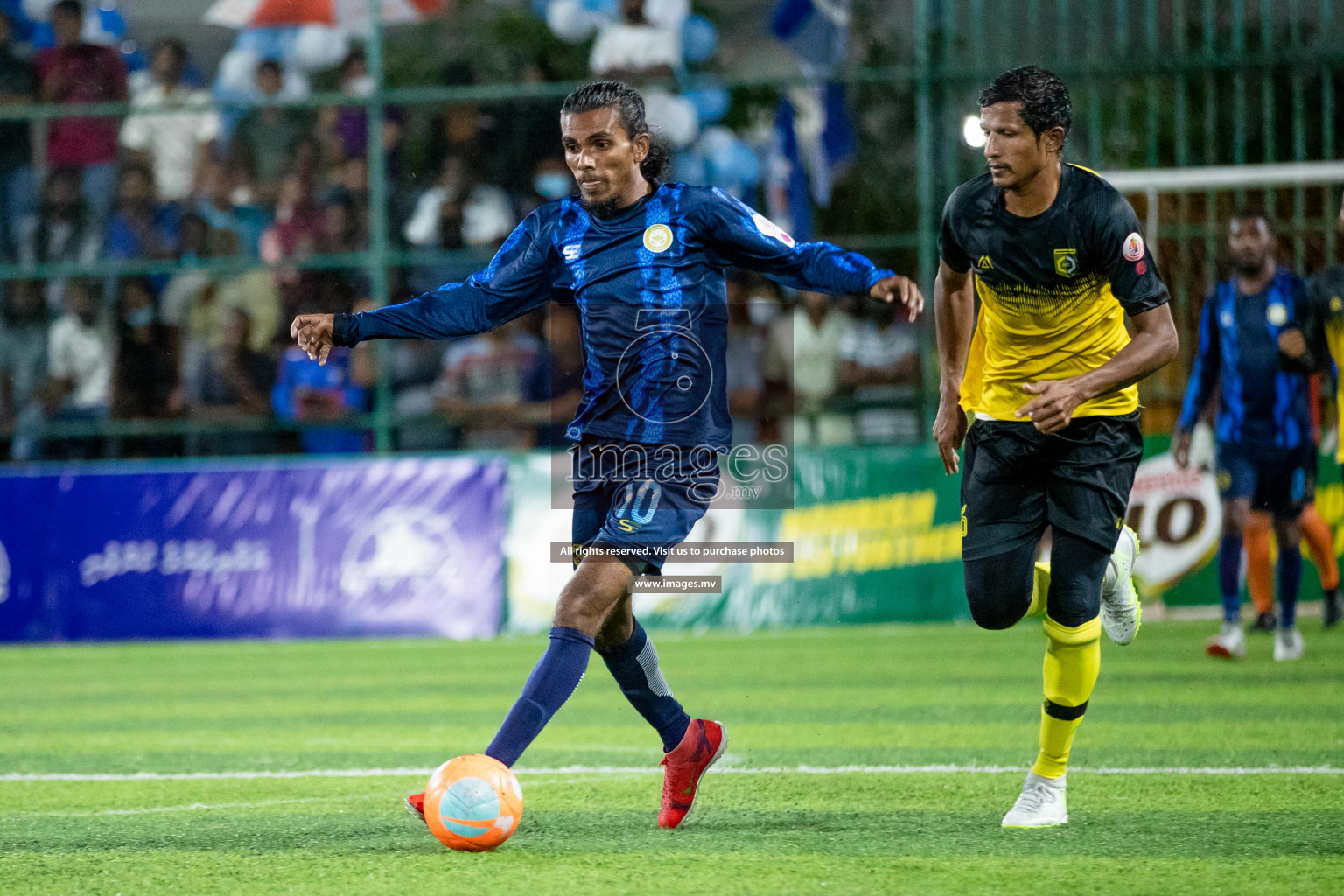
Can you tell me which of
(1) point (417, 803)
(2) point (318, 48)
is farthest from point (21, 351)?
(1) point (417, 803)

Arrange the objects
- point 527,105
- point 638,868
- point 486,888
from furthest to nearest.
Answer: point 527,105 < point 638,868 < point 486,888

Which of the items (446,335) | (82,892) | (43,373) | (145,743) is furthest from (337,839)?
(43,373)

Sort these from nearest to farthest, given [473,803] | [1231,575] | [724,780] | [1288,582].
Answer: [473,803]
[724,780]
[1288,582]
[1231,575]

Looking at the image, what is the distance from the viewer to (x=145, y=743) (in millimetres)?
7176

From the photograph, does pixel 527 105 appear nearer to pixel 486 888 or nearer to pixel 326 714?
pixel 326 714

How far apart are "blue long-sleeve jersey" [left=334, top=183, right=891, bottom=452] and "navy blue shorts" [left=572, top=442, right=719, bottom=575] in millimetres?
46

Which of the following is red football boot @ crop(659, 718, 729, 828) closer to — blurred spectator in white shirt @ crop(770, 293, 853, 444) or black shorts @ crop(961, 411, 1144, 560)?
black shorts @ crop(961, 411, 1144, 560)

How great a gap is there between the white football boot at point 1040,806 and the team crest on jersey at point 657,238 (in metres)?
1.85

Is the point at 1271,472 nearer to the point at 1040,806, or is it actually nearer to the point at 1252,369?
the point at 1252,369

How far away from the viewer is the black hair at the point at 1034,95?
4.62 m

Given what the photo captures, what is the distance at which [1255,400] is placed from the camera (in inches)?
389

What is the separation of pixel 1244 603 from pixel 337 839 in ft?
29.7

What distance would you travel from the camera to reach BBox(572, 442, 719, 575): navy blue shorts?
462 centimetres

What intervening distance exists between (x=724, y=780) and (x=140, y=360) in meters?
8.52
